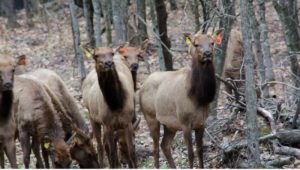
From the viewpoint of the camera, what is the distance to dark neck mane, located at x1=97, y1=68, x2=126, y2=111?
11.4 metres

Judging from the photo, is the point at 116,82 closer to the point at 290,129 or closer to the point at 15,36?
the point at 290,129

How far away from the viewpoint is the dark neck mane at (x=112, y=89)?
11.4m

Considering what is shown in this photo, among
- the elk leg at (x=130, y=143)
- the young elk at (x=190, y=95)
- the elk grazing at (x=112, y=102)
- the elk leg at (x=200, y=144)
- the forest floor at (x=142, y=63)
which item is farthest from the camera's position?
the forest floor at (x=142, y=63)

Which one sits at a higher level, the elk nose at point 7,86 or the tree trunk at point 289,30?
the tree trunk at point 289,30

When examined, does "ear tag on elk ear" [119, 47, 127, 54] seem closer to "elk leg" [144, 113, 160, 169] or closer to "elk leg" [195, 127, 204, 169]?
"elk leg" [144, 113, 160, 169]

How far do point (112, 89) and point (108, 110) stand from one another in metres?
0.44

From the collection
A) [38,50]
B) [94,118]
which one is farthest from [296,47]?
[38,50]

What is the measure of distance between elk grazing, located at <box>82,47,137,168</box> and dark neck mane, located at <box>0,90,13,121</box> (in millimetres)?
1556

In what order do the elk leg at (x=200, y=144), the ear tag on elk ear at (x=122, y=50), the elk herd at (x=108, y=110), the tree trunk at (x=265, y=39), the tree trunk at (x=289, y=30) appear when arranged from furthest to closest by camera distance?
the tree trunk at (x=265, y=39) → the ear tag on elk ear at (x=122, y=50) → the tree trunk at (x=289, y=30) → the elk leg at (x=200, y=144) → the elk herd at (x=108, y=110)

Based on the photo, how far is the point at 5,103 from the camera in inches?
425

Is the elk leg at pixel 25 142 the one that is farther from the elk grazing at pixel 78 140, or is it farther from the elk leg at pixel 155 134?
the elk leg at pixel 155 134

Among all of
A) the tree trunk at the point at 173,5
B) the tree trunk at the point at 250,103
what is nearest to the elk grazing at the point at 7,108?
the tree trunk at the point at 250,103

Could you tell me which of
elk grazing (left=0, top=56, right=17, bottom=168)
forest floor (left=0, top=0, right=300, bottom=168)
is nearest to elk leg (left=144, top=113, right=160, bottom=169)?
forest floor (left=0, top=0, right=300, bottom=168)

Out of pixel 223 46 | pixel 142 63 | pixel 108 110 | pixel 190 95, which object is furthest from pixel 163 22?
pixel 142 63
